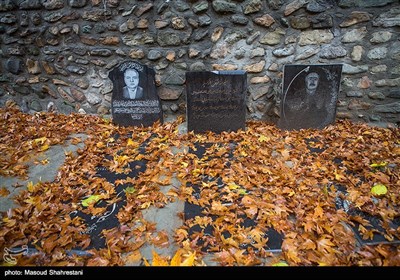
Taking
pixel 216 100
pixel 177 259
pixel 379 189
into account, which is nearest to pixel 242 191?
pixel 177 259

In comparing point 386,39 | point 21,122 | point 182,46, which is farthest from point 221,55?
point 21,122

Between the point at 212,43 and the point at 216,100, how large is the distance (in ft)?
2.99

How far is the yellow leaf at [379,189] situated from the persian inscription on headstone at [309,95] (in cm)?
162

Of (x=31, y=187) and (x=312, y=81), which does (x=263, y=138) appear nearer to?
(x=312, y=81)

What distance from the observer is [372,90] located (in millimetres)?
3643

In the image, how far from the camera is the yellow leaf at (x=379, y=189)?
2117 millimetres

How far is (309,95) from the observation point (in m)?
3.54

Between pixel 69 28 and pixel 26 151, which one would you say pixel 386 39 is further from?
pixel 26 151

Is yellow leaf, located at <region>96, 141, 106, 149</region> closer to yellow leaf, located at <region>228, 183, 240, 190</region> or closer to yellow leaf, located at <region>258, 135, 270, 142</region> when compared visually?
yellow leaf, located at <region>228, 183, 240, 190</region>

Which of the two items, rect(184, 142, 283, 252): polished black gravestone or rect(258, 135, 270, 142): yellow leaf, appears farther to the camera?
rect(258, 135, 270, 142): yellow leaf

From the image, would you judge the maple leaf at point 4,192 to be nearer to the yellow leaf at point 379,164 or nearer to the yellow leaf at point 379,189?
the yellow leaf at point 379,189

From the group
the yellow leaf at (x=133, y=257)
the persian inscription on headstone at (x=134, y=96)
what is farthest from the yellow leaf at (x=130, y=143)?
the yellow leaf at (x=133, y=257)

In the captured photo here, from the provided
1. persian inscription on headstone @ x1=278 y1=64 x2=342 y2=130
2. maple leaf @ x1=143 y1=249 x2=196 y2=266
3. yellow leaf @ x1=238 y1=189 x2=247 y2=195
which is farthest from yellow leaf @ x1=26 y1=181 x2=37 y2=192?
persian inscription on headstone @ x1=278 y1=64 x2=342 y2=130

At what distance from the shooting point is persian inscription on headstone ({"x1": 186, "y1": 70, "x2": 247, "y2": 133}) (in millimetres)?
3441
